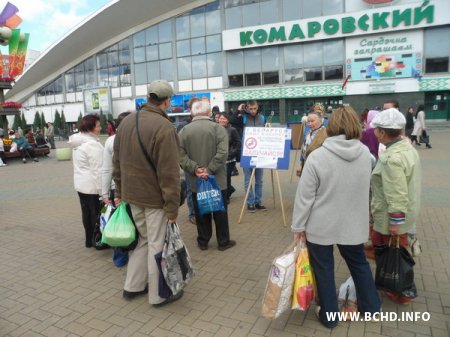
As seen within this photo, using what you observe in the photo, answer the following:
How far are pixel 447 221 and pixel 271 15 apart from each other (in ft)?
89.4

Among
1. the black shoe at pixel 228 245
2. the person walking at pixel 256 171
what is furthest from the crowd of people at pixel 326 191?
the person walking at pixel 256 171

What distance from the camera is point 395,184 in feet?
8.91

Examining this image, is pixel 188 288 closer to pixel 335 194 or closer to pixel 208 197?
pixel 208 197

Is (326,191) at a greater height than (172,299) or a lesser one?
greater

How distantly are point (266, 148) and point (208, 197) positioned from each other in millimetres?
1821

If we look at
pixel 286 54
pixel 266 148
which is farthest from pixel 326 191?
pixel 286 54

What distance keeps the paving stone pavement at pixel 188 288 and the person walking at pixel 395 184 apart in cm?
67

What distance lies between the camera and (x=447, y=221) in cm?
515

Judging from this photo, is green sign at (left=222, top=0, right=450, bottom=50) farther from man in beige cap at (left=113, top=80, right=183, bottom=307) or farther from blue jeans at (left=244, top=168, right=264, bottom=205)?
man in beige cap at (left=113, top=80, right=183, bottom=307)

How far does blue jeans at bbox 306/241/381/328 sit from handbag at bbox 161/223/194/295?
3.59 ft

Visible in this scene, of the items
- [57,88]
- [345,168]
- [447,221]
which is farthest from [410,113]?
[57,88]

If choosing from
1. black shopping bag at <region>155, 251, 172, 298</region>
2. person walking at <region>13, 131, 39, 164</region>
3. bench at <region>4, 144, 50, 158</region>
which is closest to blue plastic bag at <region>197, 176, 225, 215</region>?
black shopping bag at <region>155, 251, 172, 298</region>

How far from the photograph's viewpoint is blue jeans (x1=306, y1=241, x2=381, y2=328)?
2.63 m

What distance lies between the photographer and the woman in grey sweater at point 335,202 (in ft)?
8.18
